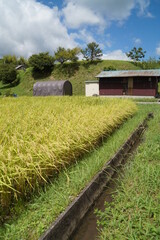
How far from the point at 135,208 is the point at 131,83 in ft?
60.0

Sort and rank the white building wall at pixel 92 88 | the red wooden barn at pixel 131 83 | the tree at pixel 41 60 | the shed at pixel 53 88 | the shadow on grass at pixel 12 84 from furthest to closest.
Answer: the tree at pixel 41 60 < the shadow on grass at pixel 12 84 < the white building wall at pixel 92 88 < the red wooden barn at pixel 131 83 < the shed at pixel 53 88

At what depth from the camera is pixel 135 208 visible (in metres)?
2.17

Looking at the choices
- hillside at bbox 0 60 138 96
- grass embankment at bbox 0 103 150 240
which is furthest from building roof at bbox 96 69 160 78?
grass embankment at bbox 0 103 150 240

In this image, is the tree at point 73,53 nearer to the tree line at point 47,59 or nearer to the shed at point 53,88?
the tree line at point 47,59

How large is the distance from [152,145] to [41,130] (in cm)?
259

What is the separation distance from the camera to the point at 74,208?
80.3 inches

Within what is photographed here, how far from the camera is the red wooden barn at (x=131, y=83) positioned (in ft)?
59.4

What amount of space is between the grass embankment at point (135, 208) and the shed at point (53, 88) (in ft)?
47.7

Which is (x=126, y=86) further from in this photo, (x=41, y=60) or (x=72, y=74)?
(x=41, y=60)

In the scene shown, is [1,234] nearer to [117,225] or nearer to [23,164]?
[23,164]

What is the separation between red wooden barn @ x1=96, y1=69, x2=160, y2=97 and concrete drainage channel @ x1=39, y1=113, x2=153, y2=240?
53.9 ft

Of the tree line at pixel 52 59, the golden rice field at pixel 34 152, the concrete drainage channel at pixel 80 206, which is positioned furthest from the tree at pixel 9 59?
the concrete drainage channel at pixel 80 206

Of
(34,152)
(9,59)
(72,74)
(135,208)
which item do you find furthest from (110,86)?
(9,59)

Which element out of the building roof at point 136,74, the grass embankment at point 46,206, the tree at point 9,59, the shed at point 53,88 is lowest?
the grass embankment at point 46,206
